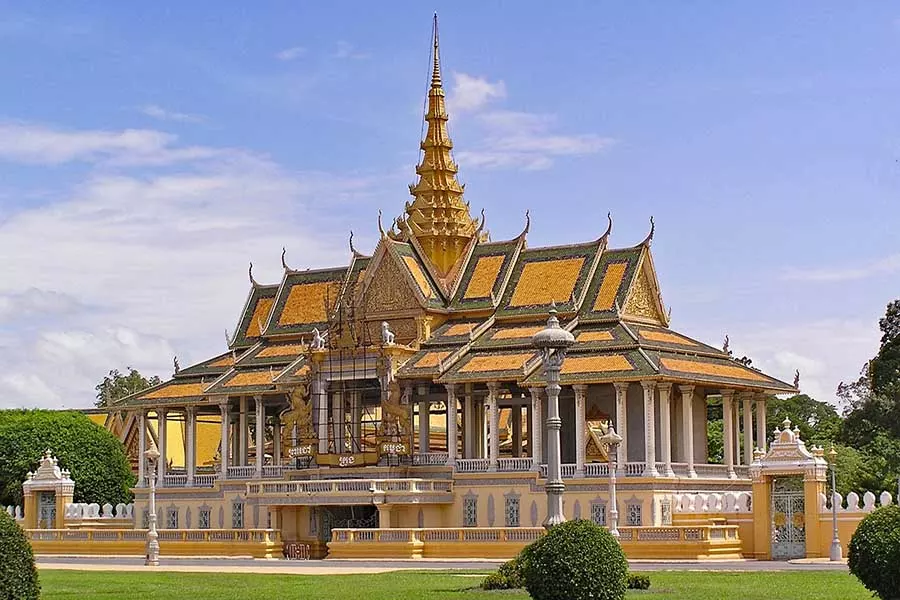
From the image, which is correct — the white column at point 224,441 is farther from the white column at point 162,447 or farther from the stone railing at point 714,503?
the stone railing at point 714,503

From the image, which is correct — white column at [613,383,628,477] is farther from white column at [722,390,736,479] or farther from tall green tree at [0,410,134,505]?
tall green tree at [0,410,134,505]

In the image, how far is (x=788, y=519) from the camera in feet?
170

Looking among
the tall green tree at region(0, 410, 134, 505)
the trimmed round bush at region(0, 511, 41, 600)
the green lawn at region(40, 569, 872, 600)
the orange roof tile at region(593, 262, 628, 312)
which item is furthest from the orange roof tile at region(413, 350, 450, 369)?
the trimmed round bush at region(0, 511, 41, 600)

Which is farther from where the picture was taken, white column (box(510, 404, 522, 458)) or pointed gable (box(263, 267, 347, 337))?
pointed gable (box(263, 267, 347, 337))

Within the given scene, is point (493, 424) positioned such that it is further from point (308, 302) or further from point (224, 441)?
point (308, 302)

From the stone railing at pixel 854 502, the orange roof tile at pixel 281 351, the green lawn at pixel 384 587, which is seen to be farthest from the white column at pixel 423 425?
the green lawn at pixel 384 587

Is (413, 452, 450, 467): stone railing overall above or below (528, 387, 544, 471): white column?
below

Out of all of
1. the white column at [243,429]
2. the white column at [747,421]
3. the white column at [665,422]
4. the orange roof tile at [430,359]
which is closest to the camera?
the white column at [665,422]

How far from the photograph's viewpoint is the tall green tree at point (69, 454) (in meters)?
78.1

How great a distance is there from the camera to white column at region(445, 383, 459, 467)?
60875mm

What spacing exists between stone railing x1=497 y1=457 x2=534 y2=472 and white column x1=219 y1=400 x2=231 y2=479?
12.0m

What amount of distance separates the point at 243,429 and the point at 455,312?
1004 cm

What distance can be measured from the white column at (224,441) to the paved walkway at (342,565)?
8.66m

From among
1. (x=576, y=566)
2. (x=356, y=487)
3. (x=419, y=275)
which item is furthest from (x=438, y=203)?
(x=576, y=566)
